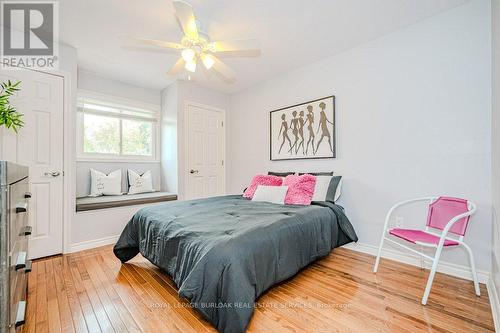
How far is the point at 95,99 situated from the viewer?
341 cm

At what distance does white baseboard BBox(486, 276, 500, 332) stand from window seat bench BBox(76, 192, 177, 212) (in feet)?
11.7

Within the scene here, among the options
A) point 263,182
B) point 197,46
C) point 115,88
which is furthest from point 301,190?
point 115,88

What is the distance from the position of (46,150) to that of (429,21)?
4276 mm

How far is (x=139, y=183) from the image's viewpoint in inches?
142

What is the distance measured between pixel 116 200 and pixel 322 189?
8.98 feet

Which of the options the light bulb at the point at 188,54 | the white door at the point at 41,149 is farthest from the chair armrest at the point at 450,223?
the white door at the point at 41,149

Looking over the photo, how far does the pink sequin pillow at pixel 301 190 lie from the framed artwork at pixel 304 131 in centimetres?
50

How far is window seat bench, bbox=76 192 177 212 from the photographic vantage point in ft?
9.10

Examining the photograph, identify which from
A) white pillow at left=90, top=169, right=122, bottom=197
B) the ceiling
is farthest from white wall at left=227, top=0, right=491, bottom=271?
white pillow at left=90, top=169, right=122, bottom=197

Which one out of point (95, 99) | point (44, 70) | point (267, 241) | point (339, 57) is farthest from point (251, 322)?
A: point (95, 99)

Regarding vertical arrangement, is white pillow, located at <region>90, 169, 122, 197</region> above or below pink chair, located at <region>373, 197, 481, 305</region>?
above

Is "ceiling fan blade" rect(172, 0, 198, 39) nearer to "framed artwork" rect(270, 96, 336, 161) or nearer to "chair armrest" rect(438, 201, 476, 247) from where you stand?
"framed artwork" rect(270, 96, 336, 161)

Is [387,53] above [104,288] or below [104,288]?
above

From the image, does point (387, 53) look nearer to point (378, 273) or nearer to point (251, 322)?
point (378, 273)
